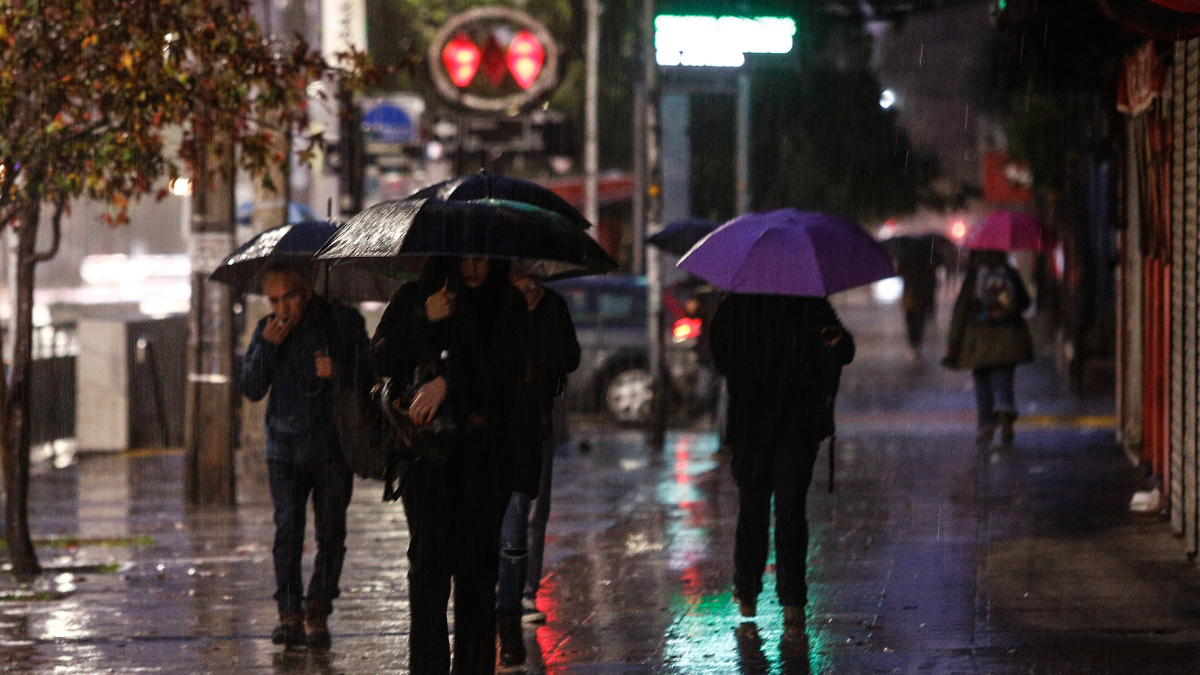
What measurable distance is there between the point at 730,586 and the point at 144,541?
4.18 meters

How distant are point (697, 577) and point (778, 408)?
67.7 inches

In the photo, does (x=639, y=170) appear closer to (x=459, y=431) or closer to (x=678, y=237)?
(x=678, y=237)

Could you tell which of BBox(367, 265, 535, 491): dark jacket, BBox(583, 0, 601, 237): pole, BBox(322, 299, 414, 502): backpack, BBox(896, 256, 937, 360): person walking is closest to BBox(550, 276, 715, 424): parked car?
BBox(896, 256, 937, 360): person walking

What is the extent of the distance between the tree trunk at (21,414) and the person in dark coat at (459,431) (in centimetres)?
421

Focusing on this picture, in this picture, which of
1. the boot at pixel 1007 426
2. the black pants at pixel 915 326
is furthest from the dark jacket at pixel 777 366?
the black pants at pixel 915 326

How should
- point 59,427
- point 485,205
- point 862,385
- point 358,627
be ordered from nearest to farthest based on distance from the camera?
1. point 485,205
2. point 358,627
3. point 59,427
4. point 862,385

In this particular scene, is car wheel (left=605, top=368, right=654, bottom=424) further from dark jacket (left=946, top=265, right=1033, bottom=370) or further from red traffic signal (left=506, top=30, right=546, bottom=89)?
dark jacket (left=946, top=265, right=1033, bottom=370)

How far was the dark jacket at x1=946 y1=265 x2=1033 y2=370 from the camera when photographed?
1298 centimetres

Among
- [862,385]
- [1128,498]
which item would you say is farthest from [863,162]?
[1128,498]

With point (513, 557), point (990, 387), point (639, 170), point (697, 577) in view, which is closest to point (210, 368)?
point (697, 577)

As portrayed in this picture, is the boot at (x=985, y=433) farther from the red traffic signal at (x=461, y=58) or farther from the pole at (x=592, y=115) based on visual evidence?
the pole at (x=592, y=115)

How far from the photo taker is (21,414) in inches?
360

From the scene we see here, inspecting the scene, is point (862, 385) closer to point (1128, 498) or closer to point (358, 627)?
point (1128, 498)

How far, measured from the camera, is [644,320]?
55.3 feet
